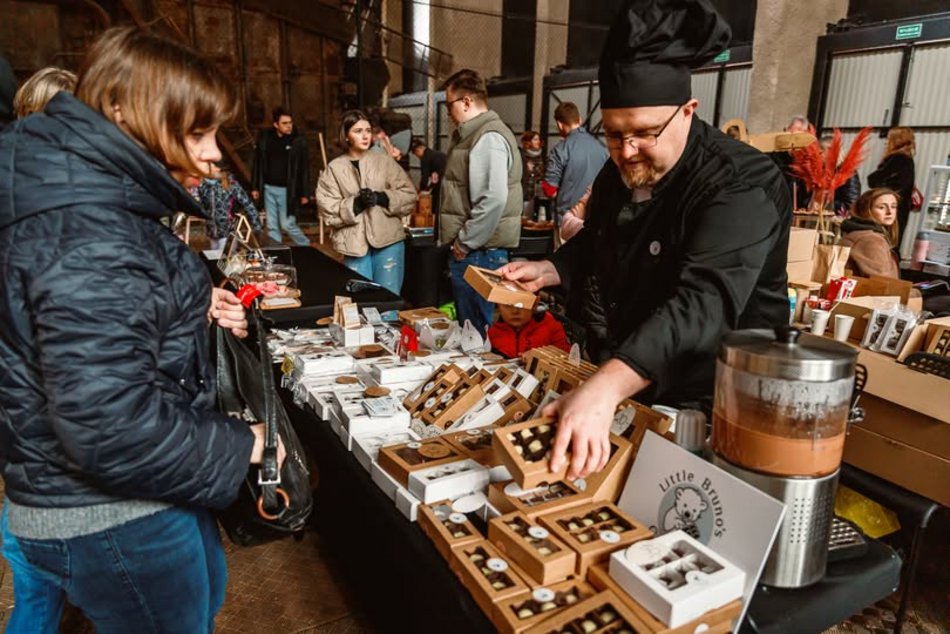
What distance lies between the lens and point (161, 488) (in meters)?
1.11

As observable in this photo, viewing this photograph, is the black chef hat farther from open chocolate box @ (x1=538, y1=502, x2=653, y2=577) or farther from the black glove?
the black glove

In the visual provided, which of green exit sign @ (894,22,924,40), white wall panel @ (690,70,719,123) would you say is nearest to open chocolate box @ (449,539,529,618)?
green exit sign @ (894,22,924,40)

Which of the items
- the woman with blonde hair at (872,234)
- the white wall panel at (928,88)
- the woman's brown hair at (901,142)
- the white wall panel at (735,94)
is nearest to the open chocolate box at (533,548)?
the woman with blonde hair at (872,234)

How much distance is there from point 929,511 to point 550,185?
14.6 ft

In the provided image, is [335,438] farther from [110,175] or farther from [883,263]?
[883,263]

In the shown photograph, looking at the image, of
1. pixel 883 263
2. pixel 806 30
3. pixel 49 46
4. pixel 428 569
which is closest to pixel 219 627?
pixel 428 569

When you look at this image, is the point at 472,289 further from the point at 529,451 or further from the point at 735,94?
the point at 735,94

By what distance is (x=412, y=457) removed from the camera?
1.55m

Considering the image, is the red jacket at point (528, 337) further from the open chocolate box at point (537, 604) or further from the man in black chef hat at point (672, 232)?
the open chocolate box at point (537, 604)

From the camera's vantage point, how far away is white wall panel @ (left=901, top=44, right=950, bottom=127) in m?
7.21

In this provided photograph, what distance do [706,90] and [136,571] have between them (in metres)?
10.1

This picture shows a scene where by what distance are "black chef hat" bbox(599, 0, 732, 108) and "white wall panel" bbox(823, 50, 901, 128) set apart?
25.5 ft

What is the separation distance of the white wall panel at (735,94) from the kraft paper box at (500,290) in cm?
812

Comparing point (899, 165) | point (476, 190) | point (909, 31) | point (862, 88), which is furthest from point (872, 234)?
point (862, 88)
